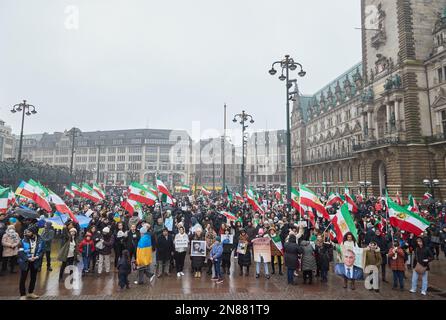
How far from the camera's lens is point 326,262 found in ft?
35.4

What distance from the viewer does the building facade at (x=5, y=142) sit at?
92.3m

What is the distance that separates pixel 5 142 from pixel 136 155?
4150 centimetres

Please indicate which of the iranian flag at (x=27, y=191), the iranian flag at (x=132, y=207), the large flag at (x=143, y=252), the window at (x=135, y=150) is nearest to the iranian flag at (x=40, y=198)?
the iranian flag at (x=27, y=191)

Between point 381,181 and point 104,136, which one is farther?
point 104,136

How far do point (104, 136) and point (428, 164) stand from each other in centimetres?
11475

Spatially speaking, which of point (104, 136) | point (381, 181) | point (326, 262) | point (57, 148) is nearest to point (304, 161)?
point (381, 181)

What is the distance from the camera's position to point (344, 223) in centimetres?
1057

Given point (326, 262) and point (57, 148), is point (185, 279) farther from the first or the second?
point (57, 148)

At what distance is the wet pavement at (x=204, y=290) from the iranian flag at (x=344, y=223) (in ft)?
5.75

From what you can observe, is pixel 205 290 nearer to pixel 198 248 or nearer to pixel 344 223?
pixel 198 248

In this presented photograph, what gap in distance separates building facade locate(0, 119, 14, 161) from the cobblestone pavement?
10068 centimetres

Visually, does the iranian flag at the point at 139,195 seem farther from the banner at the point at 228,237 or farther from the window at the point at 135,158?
the window at the point at 135,158

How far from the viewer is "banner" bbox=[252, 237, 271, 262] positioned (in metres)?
11.3

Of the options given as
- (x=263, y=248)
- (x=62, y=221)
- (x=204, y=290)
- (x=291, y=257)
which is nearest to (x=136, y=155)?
(x=62, y=221)
